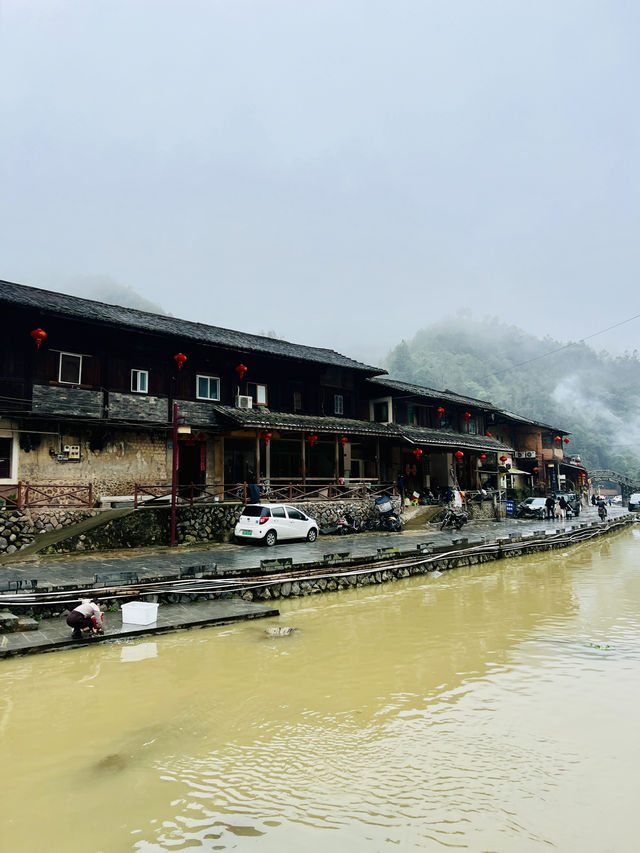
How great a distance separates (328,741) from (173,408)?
16.7 metres

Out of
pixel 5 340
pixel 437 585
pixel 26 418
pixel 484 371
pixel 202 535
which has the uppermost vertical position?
pixel 484 371

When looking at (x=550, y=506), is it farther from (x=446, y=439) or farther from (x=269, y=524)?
(x=269, y=524)

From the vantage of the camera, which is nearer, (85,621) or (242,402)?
(85,621)

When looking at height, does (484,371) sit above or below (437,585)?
above

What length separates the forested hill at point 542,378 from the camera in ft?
303

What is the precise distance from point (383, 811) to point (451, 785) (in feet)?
2.43

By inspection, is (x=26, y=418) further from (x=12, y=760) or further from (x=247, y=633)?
(x=12, y=760)

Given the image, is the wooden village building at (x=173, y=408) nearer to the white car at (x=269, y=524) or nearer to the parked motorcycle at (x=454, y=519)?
the white car at (x=269, y=524)

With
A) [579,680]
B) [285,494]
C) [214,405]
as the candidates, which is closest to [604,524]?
[285,494]

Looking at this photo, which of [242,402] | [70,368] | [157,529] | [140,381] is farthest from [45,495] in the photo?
[242,402]

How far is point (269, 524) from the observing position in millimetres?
17750

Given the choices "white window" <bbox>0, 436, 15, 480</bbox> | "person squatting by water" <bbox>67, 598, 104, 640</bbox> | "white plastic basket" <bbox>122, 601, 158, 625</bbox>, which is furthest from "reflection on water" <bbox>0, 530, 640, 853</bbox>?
"white window" <bbox>0, 436, 15, 480</bbox>

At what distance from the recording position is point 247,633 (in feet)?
30.6

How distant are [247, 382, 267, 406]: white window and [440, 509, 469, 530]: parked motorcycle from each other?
9991 mm
